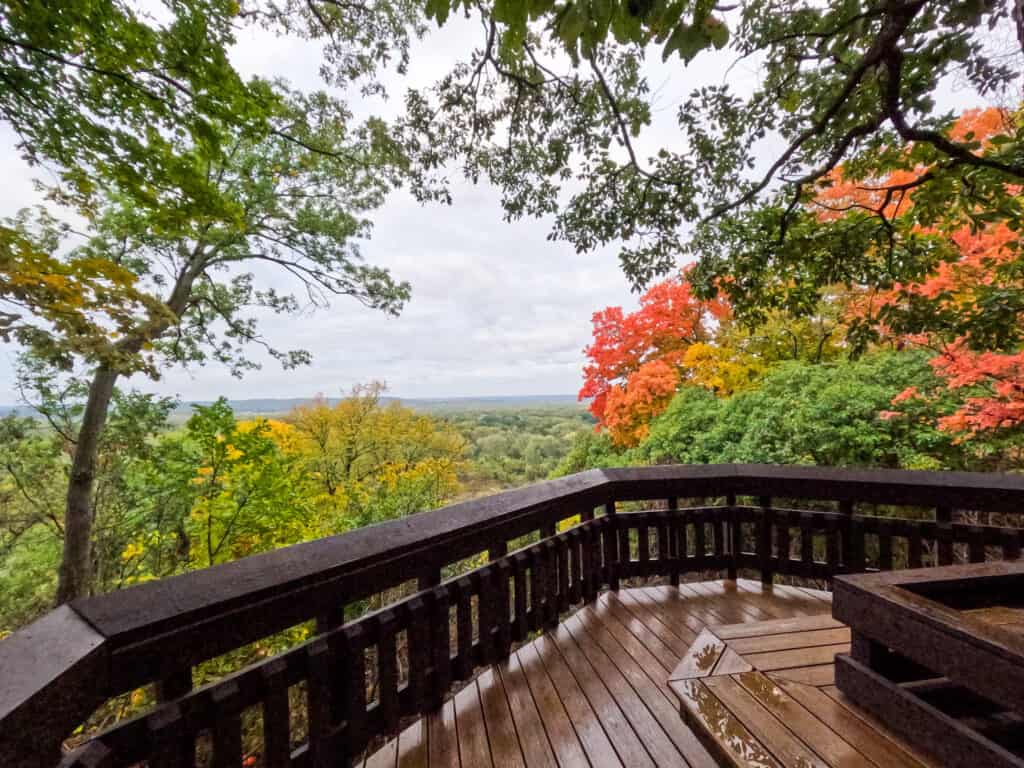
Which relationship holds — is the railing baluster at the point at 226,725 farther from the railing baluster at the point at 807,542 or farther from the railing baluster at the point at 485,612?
the railing baluster at the point at 807,542

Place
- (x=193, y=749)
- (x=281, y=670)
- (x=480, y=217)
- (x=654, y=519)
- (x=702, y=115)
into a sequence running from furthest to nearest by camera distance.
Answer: (x=480, y=217) → (x=702, y=115) → (x=654, y=519) → (x=281, y=670) → (x=193, y=749)

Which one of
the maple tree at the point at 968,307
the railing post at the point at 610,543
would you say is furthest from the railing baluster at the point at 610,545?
the maple tree at the point at 968,307

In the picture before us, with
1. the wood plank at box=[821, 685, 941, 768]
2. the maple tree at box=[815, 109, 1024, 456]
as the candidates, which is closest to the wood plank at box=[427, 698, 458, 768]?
the wood plank at box=[821, 685, 941, 768]

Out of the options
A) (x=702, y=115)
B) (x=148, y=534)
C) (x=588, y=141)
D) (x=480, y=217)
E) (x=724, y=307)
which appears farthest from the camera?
(x=480, y=217)

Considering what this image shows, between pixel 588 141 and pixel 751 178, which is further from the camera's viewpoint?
pixel 588 141

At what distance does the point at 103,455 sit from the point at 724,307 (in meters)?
12.8

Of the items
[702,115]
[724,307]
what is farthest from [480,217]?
[702,115]

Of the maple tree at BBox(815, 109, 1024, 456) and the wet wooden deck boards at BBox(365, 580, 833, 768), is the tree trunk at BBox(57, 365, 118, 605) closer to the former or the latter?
the wet wooden deck boards at BBox(365, 580, 833, 768)

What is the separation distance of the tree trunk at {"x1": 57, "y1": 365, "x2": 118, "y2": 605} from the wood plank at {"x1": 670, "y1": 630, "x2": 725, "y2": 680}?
8.69m

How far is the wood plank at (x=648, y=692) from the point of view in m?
1.52

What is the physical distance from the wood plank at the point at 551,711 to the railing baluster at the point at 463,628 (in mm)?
358

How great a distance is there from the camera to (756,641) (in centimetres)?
146

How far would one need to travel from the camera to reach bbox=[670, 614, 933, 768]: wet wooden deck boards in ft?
Answer: 3.10

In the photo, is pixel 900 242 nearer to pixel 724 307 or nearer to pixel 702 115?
pixel 702 115
